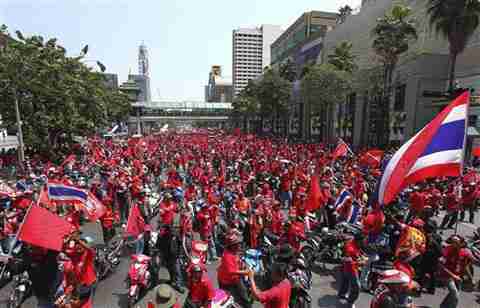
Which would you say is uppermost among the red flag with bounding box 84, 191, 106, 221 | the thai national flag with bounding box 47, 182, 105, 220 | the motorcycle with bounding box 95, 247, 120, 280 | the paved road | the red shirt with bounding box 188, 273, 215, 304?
the thai national flag with bounding box 47, 182, 105, 220

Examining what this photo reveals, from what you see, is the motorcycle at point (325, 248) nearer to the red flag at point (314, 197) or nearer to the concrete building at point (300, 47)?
the red flag at point (314, 197)

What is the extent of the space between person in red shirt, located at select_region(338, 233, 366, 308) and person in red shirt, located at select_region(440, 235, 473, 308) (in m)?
1.37

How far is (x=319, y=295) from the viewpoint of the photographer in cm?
627

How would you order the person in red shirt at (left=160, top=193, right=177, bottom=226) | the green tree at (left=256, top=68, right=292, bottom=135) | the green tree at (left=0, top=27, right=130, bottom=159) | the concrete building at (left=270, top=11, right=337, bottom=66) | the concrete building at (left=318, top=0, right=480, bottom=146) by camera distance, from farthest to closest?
the concrete building at (left=270, top=11, right=337, bottom=66)
the green tree at (left=256, top=68, right=292, bottom=135)
the concrete building at (left=318, top=0, right=480, bottom=146)
the green tree at (left=0, top=27, right=130, bottom=159)
the person in red shirt at (left=160, top=193, right=177, bottom=226)

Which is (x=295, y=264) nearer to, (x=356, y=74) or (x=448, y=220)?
(x=448, y=220)

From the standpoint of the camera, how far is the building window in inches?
1095

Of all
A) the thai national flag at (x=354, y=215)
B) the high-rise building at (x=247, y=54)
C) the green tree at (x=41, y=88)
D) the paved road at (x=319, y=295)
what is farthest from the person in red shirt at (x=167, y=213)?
the high-rise building at (x=247, y=54)

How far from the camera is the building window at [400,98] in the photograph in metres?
27.8

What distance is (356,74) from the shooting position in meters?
32.9

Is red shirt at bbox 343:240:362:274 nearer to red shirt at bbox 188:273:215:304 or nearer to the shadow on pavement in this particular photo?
the shadow on pavement

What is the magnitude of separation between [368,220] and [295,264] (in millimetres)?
2071

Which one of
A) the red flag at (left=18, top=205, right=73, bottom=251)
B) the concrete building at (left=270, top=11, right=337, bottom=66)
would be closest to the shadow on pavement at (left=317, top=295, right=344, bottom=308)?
the red flag at (left=18, top=205, right=73, bottom=251)

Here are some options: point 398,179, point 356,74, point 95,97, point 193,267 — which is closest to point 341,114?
point 356,74

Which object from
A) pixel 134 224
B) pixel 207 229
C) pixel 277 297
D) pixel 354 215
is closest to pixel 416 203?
pixel 354 215
